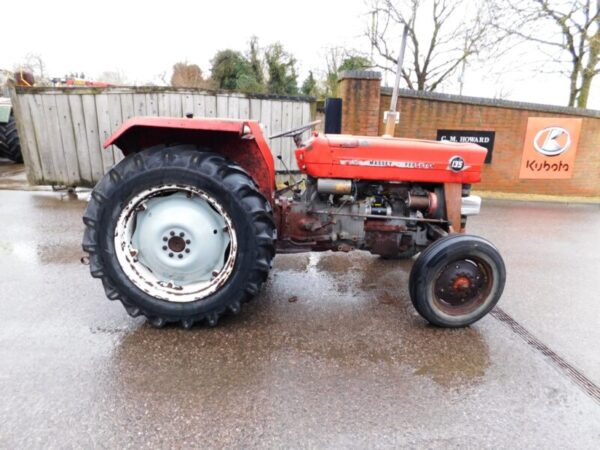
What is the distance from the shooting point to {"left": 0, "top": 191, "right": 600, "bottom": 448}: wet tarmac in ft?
6.05

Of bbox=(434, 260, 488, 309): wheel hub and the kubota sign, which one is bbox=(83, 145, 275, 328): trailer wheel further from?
the kubota sign

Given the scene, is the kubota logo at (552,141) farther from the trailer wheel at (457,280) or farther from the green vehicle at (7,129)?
the green vehicle at (7,129)

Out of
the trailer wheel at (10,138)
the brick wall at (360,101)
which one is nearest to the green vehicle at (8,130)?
the trailer wheel at (10,138)

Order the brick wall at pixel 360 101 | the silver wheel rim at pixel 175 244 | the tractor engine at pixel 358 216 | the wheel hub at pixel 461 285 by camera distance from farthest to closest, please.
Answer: the brick wall at pixel 360 101 < the tractor engine at pixel 358 216 < the wheel hub at pixel 461 285 < the silver wheel rim at pixel 175 244

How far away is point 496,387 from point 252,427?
4.46 feet

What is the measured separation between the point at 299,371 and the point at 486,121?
26.7ft

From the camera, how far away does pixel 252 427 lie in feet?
6.09

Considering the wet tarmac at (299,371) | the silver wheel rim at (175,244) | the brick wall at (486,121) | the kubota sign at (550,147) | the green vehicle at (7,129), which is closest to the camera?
the wet tarmac at (299,371)

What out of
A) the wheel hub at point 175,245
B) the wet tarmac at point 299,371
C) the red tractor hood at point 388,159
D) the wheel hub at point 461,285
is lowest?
the wet tarmac at point 299,371

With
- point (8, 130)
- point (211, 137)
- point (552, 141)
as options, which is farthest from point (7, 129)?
point (552, 141)

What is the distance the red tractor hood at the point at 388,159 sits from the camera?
2.87 m

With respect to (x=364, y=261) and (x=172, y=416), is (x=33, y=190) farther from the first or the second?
(x=172, y=416)

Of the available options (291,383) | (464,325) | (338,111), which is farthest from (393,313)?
(338,111)

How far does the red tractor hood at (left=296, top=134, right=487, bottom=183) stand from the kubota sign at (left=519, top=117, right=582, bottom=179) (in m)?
7.02
